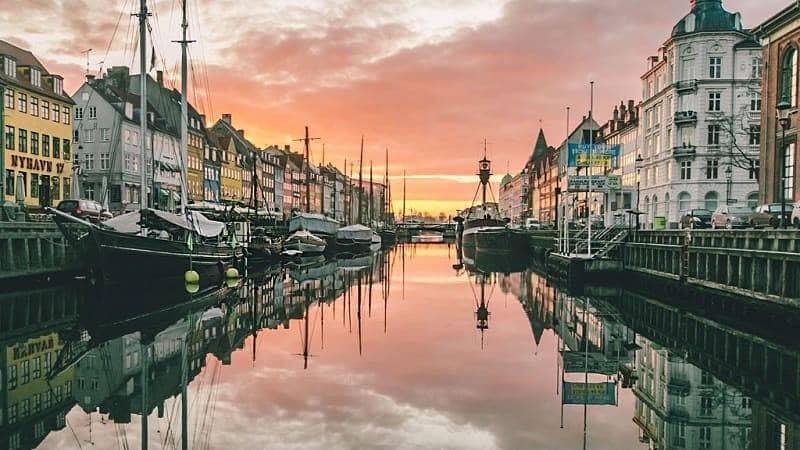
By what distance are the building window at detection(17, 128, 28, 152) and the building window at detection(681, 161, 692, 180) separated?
6103 centimetres


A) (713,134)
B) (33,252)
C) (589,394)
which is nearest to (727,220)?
(589,394)

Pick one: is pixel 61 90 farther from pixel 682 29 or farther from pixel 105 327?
pixel 682 29

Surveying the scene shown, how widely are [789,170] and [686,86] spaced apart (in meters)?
32.0

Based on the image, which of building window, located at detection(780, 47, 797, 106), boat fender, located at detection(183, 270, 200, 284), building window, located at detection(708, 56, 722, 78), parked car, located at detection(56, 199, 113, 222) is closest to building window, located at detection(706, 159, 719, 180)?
building window, located at detection(708, 56, 722, 78)

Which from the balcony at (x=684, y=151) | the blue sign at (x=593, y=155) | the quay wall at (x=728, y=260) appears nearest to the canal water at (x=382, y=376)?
the quay wall at (x=728, y=260)

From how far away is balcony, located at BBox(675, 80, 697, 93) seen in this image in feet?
228

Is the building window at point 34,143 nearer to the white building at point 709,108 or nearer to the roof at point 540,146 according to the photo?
the white building at point 709,108

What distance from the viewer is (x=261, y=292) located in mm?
37625

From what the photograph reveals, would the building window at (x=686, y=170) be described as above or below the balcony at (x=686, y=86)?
below

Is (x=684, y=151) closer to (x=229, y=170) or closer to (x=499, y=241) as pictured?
(x=499, y=241)

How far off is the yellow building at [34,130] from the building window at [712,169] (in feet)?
200

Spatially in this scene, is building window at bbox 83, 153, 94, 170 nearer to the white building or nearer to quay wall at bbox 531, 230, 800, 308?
quay wall at bbox 531, 230, 800, 308

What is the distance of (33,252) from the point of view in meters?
37.6

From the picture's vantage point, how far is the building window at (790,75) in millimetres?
39938
